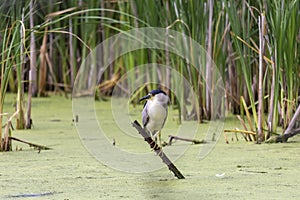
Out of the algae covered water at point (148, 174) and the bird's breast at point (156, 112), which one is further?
the bird's breast at point (156, 112)

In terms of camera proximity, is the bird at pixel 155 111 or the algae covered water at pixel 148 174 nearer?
the algae covered water at pixel 148 174

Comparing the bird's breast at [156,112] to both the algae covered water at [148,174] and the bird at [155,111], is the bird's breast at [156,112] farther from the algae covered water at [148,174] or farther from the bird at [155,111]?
the algae covered water at [148,174]

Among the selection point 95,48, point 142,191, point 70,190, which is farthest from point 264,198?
point 95,48

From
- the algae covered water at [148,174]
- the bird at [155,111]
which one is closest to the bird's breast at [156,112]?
the bird at [155,111]

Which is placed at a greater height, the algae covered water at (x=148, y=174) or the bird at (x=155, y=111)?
the bird at (x=155, y=111)

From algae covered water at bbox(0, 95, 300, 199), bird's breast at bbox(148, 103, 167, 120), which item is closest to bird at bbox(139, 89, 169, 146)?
bird's breast at bbox(148, 103, 167, 120)

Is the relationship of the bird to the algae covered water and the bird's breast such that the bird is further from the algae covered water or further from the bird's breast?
the algae covered water

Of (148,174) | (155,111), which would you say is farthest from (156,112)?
(148,174)

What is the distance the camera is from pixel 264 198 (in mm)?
2395

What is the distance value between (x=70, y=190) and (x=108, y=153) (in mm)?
811

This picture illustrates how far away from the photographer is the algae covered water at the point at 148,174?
8.18 ft

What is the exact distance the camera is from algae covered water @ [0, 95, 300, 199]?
2.49 m

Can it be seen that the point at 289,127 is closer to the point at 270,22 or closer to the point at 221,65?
the point at 270,22

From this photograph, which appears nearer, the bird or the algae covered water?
the algae covered water
